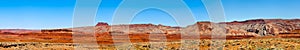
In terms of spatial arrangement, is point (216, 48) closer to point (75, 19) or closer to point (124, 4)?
point (124, 4)

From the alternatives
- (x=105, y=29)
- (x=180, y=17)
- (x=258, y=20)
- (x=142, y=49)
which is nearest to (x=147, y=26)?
(x=105, y=29)

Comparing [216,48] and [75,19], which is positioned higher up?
[75,19]

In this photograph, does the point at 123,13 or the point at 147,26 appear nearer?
the point at 123,13

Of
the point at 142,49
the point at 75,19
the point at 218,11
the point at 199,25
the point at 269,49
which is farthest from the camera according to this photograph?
the point at 199,25

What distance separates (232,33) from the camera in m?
78.5

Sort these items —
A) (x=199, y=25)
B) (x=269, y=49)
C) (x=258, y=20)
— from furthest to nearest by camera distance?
(x=258, y=20) < (x=199, y=25) < (x=269, y=49)

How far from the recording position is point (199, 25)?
252 feet

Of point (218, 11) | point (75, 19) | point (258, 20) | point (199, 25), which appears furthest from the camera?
point (258, 20)

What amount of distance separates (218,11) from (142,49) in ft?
48.7

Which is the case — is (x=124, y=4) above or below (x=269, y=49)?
above

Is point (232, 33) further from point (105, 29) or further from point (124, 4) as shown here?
point (124, 4)

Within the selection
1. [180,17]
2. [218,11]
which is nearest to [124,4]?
[180,17]

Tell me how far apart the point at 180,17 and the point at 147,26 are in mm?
84335

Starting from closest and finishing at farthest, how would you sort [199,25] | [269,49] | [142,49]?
[269,49] < [142,49] < [199,25]
